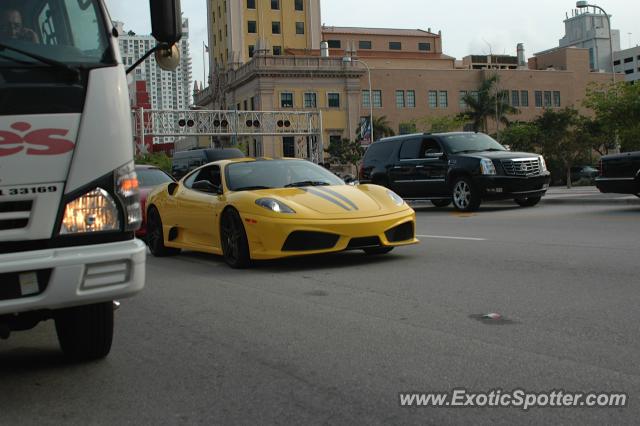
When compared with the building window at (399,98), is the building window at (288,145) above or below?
below

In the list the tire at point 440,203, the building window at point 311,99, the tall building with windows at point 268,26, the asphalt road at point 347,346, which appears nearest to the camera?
the asphalt road at point 347,346

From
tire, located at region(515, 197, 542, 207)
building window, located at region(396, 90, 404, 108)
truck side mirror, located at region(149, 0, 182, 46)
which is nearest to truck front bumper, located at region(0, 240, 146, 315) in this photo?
truck side mirror, located at region(149, 0, 182, 46)

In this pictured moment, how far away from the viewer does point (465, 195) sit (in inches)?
691

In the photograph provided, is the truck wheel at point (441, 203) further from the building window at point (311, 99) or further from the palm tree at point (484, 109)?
the palm tree at point (484, 109)

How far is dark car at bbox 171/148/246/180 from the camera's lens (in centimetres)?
2695

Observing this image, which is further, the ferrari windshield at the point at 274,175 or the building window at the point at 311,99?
the building window at the point at 311,99

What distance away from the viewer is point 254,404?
12.8 ft

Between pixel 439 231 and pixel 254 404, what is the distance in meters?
9.44

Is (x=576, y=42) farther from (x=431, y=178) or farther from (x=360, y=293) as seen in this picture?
(x=360, y=293)

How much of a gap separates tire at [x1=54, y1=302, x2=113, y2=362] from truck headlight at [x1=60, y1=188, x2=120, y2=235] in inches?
26.0

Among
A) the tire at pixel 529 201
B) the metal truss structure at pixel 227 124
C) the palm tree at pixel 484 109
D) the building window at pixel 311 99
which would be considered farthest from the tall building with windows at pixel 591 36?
the tire at pixel 529 201

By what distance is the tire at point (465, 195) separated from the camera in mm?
17297

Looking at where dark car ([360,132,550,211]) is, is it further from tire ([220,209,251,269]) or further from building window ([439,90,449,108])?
building window ([439,90,449,108])

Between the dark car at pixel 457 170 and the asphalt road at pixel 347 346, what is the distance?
27.0 ft
